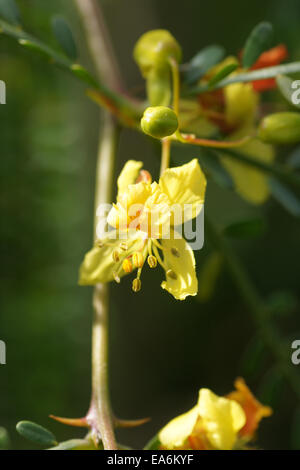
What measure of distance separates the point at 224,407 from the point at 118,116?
25.2 inches

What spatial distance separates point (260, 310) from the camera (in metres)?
1.40

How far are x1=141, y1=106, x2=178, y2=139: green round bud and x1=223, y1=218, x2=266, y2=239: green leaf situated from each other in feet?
1.41

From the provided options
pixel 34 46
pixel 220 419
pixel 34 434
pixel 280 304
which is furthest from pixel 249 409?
pixel 34 46

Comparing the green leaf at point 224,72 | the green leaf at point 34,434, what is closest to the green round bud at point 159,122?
the green leaf at point 224,72

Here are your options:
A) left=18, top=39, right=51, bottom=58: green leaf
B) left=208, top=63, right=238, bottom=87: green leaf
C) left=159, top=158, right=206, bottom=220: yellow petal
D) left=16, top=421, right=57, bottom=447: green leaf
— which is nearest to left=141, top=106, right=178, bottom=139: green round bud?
left=159, top=158, right=206, bottom=220: yellow petal

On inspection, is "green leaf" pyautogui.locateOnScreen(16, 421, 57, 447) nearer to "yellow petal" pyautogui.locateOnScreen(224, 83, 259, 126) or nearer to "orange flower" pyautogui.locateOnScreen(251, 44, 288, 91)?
"yellow petal" pyautogui.locateOnScreen(224, 83, 259, 126)

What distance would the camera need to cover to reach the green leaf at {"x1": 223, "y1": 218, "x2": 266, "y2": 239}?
4.49 feet

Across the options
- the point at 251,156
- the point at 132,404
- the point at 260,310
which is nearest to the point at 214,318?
the point at 132,404

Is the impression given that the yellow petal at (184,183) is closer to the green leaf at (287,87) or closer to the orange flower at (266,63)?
the green leaf at (287,87)

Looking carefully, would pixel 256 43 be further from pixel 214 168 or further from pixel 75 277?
pixel 75 277

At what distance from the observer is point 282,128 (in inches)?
44.1

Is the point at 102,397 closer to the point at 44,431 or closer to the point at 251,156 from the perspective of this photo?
the point at 44,431

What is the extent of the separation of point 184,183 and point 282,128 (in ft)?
0.66

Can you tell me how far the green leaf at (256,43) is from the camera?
1209mm
